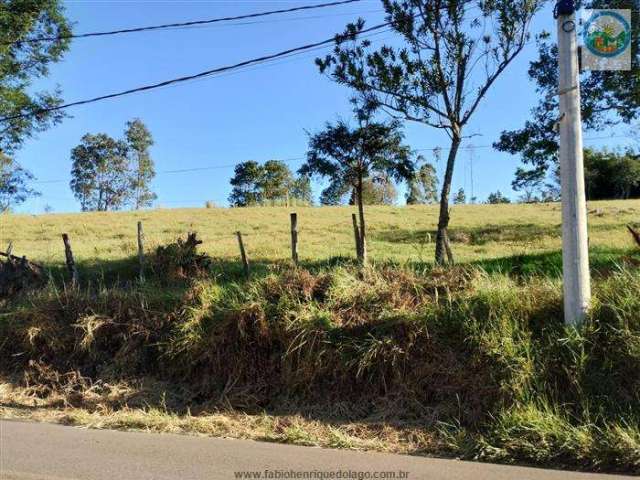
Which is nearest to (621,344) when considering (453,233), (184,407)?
(184,407)

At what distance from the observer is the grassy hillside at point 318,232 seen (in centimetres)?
1620

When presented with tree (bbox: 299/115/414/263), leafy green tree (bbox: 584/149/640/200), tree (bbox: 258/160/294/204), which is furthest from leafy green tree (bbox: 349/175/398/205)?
leafy green tree (bbox: 584/149/640/200)

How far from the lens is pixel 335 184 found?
45.0 feet

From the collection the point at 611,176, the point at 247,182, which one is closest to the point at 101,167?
the point at 247,182

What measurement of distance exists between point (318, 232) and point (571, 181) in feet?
56.4

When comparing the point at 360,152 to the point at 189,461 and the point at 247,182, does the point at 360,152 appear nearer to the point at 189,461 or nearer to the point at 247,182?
the point at 189,461

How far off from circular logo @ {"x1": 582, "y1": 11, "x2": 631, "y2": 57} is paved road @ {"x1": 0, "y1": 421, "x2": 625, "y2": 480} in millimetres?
5047

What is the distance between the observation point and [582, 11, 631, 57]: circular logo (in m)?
6.85

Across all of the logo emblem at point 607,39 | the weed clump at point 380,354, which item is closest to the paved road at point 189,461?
the weed clump at point 380,354

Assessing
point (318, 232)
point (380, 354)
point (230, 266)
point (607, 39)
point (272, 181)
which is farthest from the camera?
point (272, 181)

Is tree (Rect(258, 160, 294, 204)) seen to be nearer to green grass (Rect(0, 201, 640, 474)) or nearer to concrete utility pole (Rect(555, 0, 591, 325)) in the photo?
green grass (Rect(0, 201, 640, 474))

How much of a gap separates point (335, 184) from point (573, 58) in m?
8.11

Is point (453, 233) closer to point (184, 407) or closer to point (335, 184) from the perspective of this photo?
point (335, 184)

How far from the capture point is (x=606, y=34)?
7.06m
